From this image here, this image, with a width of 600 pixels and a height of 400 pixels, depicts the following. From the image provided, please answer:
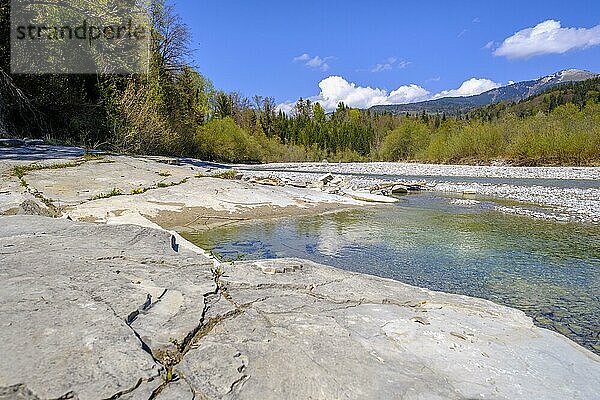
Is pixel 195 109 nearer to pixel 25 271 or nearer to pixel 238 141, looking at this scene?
pixel 238 141

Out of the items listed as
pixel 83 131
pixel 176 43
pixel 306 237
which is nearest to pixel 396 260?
pixel 306 237

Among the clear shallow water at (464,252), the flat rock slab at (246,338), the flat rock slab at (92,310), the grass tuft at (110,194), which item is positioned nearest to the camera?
the flat rock slab at (92,310)

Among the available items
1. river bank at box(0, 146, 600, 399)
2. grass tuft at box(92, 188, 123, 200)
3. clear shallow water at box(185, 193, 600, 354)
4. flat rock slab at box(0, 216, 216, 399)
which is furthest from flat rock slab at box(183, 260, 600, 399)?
grass tuft at box(92, 188, 123, 200)

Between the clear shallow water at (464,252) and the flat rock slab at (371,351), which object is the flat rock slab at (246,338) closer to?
the flat rock slab at (371,351)

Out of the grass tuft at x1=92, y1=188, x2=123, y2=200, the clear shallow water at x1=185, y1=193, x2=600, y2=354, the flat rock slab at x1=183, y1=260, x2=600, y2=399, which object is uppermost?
the grass tuft at x1=92, y1=188, x2=123, y2=200

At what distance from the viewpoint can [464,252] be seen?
6.87 meters

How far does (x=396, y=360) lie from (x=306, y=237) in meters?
5.86

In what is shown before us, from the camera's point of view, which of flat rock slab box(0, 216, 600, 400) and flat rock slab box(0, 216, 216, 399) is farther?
flat rock slab box(0, 216, 600, 400)

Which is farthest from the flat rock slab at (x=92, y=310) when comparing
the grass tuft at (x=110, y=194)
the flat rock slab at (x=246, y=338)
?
the grass tuft at (x=110, y=194)

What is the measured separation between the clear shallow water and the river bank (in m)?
1.31

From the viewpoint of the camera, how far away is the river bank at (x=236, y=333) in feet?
6.32

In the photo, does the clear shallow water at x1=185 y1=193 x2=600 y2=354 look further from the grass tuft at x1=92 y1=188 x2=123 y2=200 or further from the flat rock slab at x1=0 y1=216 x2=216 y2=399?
the flat rock slab at x1=0 y1=216 x2=216 y2=399

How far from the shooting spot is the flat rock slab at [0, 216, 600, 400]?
1913 millimetres

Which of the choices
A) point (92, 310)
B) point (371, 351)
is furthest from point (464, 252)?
point (92, 310)
